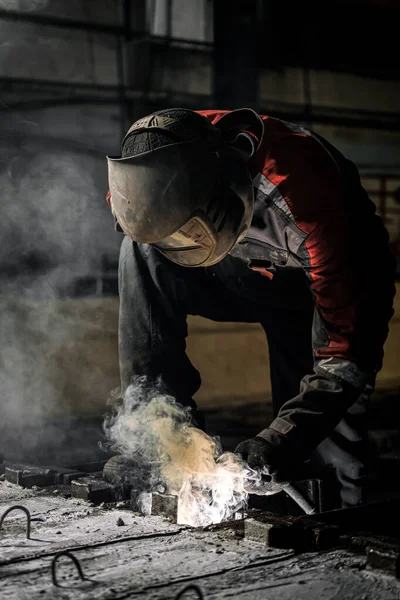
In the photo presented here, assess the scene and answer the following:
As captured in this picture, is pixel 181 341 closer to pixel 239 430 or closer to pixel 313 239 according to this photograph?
pixel 313 239

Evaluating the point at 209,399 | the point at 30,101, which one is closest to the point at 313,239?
the point at 30,101

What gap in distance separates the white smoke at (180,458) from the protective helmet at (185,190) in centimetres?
72

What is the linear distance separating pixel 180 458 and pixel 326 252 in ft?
3.10

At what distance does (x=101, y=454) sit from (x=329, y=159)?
11.6 ft

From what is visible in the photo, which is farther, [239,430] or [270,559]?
[239,430]

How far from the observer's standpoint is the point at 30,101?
7.27m

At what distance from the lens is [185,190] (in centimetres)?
262

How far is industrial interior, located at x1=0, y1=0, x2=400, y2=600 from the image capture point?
224 cm

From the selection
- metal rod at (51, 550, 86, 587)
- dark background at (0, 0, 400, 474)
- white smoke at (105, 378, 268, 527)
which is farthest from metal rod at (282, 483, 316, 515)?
dark background at (0, 0, 400, 474)

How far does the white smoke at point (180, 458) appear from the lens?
287 centimetres

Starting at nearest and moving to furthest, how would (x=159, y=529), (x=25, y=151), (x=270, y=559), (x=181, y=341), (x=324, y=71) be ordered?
(x=270, y=559) < (x=159, y=529) < (x=181, y=341) < (x=25, y=151) < (x=324, y=71)

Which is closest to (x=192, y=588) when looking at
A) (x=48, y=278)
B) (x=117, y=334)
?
(x=48, y=278)

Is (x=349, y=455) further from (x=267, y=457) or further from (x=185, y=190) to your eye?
(x=185, y=190)

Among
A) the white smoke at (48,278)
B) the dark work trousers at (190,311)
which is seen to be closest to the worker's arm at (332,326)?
the dark work trousers at (190,311)
